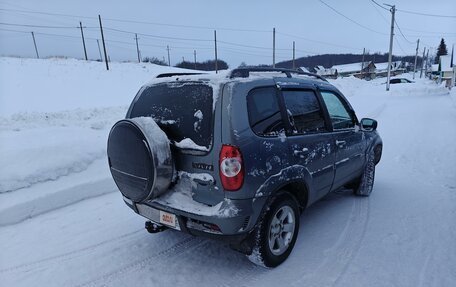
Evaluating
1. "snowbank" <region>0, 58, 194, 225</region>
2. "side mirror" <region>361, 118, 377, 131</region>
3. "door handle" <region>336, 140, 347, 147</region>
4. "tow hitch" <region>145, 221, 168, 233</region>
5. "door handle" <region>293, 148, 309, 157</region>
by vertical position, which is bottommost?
"tow hitch" <region>145, 221, 168, 233</region>

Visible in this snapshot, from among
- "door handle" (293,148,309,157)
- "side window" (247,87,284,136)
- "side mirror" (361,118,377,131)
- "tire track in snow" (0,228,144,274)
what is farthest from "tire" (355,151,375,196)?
"tire track in snow" (0,228,144,274)

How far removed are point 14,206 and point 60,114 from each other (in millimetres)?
6910

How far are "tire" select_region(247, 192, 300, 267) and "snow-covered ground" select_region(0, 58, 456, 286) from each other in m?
0.14

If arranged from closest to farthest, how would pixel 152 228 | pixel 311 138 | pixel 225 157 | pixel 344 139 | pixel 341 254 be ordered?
pixel 225 157 < pixel 341 254 < pixel 311 138 < pixel 152 228 < pixel 344 139

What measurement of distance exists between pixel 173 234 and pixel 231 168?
170 centimetres

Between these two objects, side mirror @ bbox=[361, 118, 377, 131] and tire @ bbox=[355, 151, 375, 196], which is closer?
side mirror @ bbox=[361, 118, 377, 131]

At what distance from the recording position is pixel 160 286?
2920mm

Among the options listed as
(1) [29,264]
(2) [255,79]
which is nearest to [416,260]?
(2) [255,79]

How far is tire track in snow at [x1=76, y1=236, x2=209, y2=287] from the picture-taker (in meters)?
3.01

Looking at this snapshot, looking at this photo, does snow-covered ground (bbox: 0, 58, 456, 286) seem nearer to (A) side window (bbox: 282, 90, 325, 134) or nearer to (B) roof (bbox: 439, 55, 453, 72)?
(A) side window (bbox: 282, 90, 325, 134)

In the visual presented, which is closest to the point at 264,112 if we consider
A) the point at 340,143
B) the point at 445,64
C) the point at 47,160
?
the point at 340,143

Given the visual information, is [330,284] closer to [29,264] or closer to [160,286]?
[160,286]

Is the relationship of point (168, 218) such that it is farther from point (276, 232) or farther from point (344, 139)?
point (344, 139)

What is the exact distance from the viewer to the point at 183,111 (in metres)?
2.98
